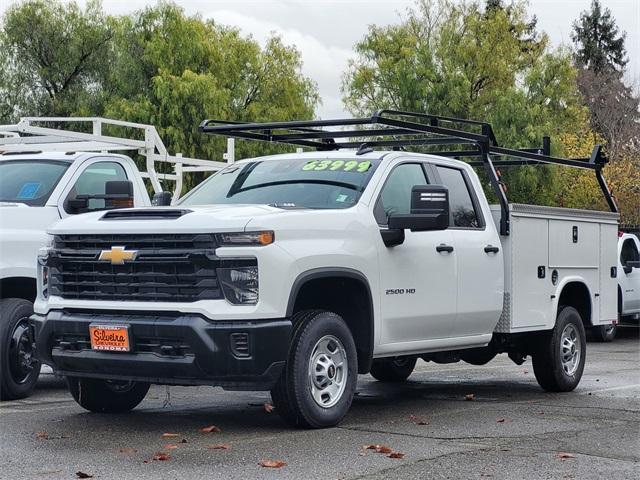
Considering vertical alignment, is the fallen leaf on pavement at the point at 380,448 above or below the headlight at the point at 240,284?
below

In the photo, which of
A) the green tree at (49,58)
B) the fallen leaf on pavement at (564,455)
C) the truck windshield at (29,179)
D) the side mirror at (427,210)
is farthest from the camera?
the green tree at (49,58)

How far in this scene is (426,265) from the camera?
914 cm

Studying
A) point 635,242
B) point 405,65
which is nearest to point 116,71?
point 405,65

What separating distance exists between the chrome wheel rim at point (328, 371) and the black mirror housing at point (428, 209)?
108 cm

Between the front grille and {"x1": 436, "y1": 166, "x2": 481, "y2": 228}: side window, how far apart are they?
9.28ft

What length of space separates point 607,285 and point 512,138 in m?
34.6

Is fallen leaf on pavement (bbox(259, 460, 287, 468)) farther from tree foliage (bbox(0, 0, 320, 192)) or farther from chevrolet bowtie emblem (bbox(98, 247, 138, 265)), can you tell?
tree foliage (bbox(0, 0, 320, 192))

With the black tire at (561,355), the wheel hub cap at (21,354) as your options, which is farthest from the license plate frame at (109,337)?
the black tire at (561,355)

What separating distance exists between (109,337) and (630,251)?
1514cm

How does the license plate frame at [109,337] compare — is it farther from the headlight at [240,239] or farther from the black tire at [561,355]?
the black tire at [561,355]

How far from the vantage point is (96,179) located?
11.2 m

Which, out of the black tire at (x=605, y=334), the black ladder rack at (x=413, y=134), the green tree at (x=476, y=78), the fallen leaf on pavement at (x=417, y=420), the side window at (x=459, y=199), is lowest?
the black tire at (x=605, y=334)

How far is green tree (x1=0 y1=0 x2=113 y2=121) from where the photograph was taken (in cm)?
4847

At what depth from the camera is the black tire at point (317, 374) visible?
25.8 feet
